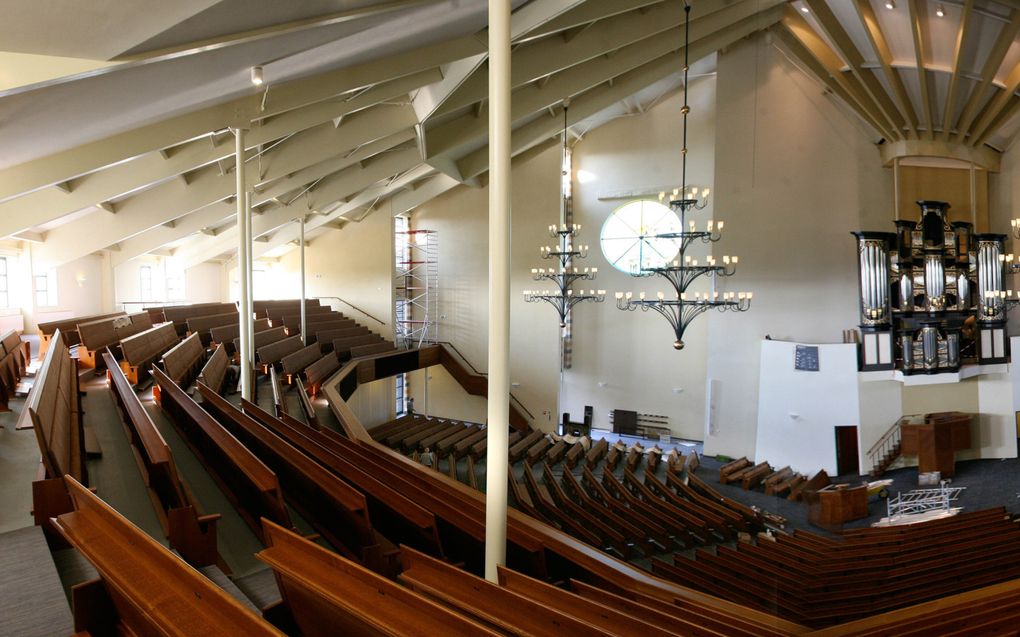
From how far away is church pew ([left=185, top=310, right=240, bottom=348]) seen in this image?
8.34 meters

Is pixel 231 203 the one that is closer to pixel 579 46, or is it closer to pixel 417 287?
pixel 417 287

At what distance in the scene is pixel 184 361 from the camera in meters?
5.93

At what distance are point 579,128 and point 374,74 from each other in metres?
7.90

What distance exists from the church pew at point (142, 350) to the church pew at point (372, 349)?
14.9 feet

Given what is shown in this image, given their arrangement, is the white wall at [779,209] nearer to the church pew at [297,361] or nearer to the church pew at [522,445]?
the church pew at [522,445]

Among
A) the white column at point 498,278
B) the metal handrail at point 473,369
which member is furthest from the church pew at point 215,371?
the metal handrail at point 473,369

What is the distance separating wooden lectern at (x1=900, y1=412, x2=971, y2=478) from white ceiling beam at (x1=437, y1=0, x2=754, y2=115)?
18.7 feet

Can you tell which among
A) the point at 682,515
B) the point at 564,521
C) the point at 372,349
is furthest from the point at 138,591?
the point at 372,349

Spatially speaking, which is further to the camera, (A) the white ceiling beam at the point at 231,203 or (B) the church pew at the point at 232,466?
(A) the white ceiling beam at the point at 231,203

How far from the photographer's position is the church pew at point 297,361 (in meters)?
7.82

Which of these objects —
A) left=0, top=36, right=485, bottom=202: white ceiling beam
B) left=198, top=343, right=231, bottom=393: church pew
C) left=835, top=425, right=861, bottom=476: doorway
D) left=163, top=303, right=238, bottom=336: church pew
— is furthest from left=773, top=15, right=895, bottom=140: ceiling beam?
left=163, top=303, right=238, bottom=336: church pew

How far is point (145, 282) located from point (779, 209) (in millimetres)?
12073

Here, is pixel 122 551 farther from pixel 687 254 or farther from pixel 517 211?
pixel 517 211

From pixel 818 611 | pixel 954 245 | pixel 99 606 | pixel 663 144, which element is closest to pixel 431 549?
pixel 99 606
